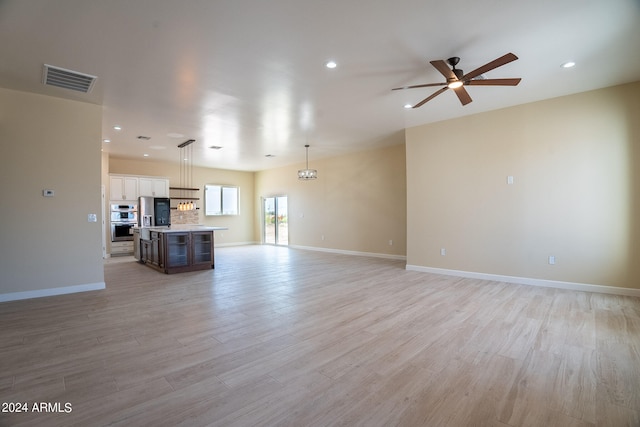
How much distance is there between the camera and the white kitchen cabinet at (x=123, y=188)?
28.6ft

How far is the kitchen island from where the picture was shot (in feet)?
20.6

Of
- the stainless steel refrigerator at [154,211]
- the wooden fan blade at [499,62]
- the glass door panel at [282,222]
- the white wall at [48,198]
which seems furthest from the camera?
the glass door panel at [282,222]

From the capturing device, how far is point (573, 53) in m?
3.38

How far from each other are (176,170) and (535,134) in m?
10.3

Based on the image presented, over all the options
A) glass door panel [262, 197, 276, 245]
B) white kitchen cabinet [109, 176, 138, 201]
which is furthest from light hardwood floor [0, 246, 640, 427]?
glass door panel [262, 197, 276, 245]

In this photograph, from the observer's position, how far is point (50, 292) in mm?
4492

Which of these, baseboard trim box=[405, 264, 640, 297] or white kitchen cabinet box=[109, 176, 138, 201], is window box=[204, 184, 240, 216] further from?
baseboard trim box=[405, 264, 640, 297]

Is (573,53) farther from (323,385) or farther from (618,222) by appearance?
(323,385)

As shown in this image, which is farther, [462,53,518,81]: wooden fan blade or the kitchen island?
the kitchen island

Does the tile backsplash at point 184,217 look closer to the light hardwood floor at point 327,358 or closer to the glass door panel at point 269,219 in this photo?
the glass door panel at point 269,219

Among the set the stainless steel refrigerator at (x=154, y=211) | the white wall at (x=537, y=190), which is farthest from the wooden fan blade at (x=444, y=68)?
the stainless steel refrigerator at (x=154, y=211)

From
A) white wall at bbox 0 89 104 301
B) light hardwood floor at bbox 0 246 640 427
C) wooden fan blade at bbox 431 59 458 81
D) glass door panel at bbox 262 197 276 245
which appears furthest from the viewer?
glass door panel at bbox 262 197 276 245

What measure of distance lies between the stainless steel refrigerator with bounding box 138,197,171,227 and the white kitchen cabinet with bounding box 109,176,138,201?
0.95ft

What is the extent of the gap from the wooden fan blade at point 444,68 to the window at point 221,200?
31.8ft
